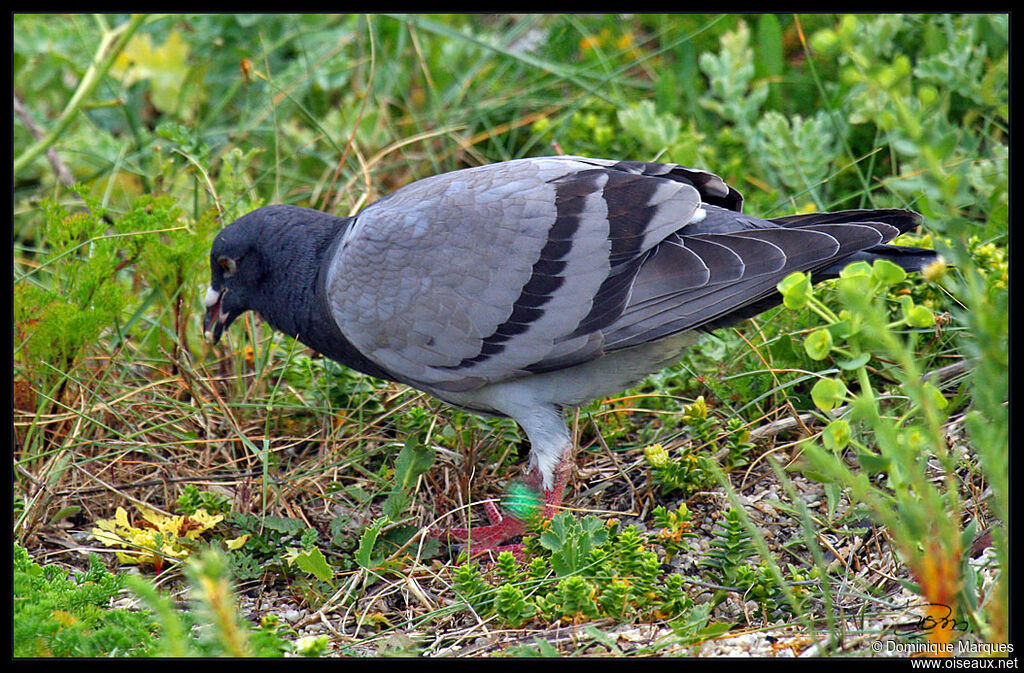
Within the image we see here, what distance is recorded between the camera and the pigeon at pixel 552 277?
3.69 metres

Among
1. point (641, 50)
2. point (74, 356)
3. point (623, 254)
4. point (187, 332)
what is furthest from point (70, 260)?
point (641, 50)

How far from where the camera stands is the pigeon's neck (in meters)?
4.15

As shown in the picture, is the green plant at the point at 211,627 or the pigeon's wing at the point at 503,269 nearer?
the green plant at the point at 211,627

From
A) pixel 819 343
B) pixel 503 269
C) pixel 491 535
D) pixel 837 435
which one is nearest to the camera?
pixel 819 343

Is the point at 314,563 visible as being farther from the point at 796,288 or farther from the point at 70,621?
the point at 796,288

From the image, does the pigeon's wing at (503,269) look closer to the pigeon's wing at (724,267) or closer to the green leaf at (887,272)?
the pigeon's wing at (724,267)

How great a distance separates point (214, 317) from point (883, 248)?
9.56ft

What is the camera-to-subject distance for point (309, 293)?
4.23 m

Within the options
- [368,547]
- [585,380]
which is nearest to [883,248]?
[585,380]

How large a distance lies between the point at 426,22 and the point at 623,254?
315cm

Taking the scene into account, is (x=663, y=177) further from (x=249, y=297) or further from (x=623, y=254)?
(x=249, y=297)

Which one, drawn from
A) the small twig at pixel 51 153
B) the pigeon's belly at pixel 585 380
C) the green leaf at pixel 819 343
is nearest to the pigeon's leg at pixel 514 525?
the pigeon's belly at pixel 585 380
